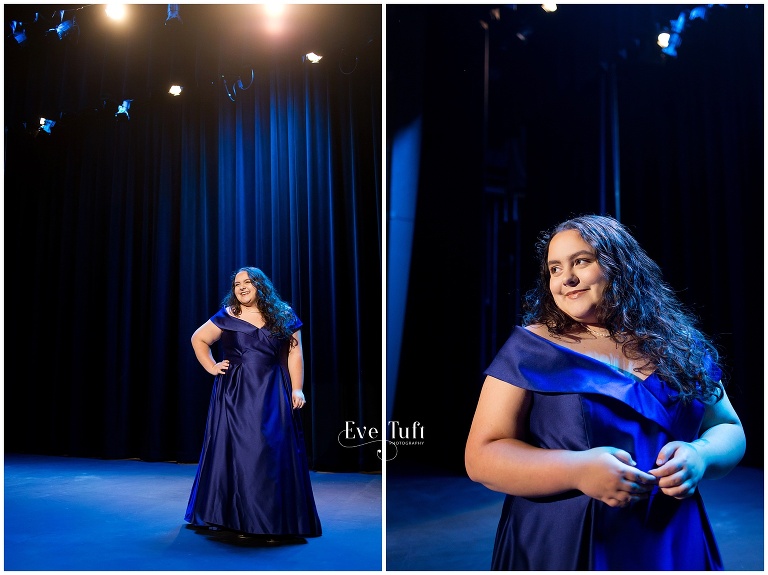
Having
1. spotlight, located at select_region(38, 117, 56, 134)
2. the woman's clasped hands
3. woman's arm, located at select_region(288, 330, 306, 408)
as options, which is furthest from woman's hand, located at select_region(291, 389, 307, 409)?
spotlight, located at select_region(38, 117, 56, 134)

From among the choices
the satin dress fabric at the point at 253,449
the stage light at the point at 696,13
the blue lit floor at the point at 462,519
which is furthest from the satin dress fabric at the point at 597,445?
the stage light at the point at 696,13

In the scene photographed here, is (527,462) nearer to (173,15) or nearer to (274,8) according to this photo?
(274,8)

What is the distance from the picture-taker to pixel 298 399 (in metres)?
2.95

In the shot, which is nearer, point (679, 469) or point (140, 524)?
point (679, 469)

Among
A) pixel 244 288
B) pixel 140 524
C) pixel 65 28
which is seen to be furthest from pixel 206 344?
pixel 65 28

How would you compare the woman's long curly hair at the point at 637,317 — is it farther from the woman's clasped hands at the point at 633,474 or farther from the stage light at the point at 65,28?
the stage light at the point at 65,28

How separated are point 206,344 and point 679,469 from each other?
1.97 meters

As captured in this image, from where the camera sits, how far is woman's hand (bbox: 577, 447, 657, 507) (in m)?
1.65

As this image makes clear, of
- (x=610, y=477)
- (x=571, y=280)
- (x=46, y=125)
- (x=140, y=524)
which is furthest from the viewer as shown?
(x=46, y=125)

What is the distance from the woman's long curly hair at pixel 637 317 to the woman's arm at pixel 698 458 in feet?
0.29

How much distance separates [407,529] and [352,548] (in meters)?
0.24

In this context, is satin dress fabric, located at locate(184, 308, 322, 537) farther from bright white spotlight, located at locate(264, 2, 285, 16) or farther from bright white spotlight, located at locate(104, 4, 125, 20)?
bright white spotlight, located at locate(104, 4, 125, 20)

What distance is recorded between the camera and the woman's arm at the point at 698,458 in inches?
67.3

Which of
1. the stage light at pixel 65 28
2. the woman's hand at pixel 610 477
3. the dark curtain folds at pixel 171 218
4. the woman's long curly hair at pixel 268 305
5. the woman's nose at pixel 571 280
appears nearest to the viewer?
the woman's hand at pixel 610 477
